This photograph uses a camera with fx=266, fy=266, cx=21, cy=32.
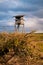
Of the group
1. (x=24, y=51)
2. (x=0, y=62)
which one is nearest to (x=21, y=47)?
(x=24, y=51)

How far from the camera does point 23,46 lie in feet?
37.5

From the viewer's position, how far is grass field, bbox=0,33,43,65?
1133 cm

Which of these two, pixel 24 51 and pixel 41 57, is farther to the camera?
pixel 41 57

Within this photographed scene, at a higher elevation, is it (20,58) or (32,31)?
(32,31)

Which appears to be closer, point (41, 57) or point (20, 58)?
point (20, 58)

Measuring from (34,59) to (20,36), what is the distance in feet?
3.80

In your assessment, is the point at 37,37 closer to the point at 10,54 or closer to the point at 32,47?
the point at 32,47

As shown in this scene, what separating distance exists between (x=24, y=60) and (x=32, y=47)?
74 centimetres

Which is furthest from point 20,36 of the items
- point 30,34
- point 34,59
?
point 34,59

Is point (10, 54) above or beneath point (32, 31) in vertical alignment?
beneath

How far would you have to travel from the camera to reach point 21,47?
37.4 feet

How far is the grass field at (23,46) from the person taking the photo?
1133cm

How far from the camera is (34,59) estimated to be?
1145 centimetres

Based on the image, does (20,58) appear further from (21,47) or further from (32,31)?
(32,31)
